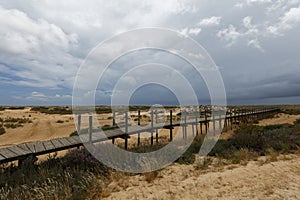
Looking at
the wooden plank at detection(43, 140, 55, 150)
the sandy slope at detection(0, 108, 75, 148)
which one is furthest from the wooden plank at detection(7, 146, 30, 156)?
the sandy slope at detection(0, 108, 75, 148)

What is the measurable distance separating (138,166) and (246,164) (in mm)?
3355

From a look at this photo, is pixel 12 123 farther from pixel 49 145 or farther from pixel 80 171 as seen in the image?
pixel 80 171

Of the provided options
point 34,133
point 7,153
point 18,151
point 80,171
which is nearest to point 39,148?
point 18,151

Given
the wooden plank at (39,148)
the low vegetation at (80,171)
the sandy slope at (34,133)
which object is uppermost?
the wooden plank at (39,148)

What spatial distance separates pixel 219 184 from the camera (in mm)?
5383

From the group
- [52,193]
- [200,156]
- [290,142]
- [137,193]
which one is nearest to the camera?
[52,193]

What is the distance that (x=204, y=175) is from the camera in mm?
6035

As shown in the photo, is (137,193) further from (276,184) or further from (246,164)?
(246,164)

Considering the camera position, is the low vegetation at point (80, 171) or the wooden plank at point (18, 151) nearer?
the low vegetation at point (80, 171)

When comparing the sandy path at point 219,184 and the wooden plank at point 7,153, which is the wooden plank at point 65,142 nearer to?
the wooden plank at point 7,153

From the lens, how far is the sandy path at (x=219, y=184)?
481 centimetres

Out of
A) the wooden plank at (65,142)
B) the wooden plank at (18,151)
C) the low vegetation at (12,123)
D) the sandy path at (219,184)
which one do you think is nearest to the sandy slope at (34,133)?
the low vegetation at (12,123)

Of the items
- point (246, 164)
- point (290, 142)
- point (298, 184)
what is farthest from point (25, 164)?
point (290, 142)

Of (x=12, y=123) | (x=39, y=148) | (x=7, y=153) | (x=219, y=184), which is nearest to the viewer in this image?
(x=219, y=184)
